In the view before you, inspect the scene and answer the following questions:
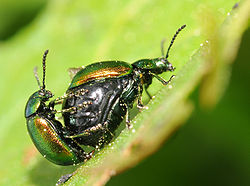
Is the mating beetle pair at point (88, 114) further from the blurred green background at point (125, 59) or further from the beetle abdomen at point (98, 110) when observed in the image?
the blurred green background at point (125, 59)

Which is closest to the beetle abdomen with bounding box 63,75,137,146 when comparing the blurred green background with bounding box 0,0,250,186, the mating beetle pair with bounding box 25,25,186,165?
the mating beetle pair with bounding box 25,25,186,165

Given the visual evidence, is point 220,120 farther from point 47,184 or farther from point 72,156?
point 47,184

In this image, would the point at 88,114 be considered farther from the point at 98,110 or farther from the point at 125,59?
the point at 125,59

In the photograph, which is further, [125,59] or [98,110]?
[125,59]

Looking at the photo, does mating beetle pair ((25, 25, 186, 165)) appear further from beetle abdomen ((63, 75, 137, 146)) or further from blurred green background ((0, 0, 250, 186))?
blurred green background ((0, 0, 250, 186))

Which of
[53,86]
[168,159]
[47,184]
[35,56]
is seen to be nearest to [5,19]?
[35,56]

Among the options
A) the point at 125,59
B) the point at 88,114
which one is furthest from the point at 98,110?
the point at 125,59
